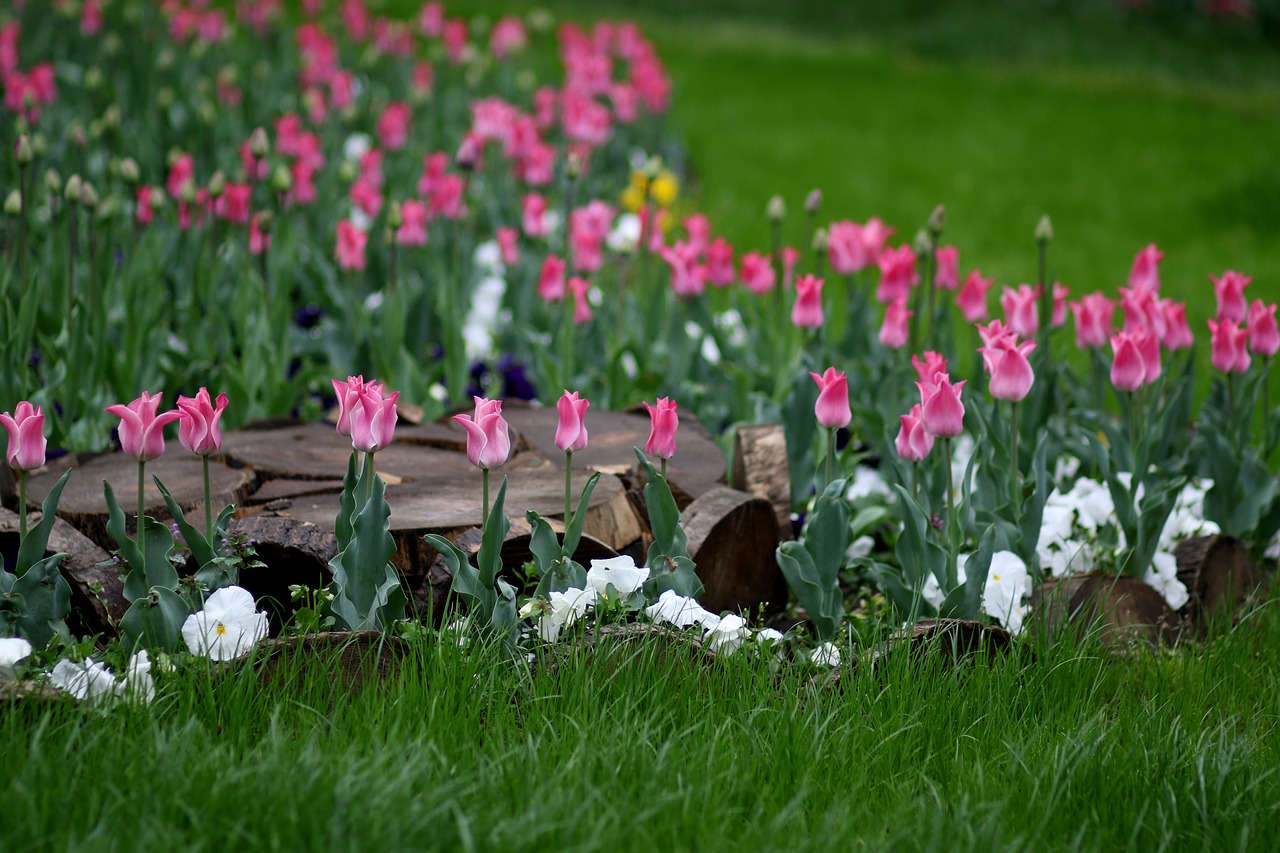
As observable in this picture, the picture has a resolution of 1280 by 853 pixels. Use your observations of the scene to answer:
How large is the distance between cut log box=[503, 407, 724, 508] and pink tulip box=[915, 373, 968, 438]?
66 centimetres

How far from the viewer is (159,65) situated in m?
5.50

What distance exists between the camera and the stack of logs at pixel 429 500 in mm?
2240

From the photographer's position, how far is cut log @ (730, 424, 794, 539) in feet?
9.09

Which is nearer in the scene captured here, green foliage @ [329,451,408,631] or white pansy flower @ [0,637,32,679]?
white pansy flower @ [0,637,32,679]

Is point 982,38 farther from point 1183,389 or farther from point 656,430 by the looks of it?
point 656,430

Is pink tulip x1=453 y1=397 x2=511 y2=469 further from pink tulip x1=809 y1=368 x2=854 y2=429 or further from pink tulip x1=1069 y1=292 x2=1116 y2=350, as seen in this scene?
pink tulip x1=1069 y1=292 x2=1116 y2=350

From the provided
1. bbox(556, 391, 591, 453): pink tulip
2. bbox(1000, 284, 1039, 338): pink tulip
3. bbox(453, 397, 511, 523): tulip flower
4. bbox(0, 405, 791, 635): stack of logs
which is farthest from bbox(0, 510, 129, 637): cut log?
bbox(1000, 284, 1039, 338): pink tulip

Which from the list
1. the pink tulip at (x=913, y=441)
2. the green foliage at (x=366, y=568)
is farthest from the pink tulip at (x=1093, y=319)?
the green foliage at (x=366, y=568)

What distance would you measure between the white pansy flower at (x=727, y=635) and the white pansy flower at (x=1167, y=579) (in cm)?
98

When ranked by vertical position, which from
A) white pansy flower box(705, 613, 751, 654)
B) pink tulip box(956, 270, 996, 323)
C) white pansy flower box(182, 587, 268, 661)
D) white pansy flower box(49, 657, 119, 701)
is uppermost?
pink tulip box(956, 270, 996, 323)

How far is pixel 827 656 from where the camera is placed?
220 centimetres

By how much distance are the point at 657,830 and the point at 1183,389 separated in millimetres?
1992

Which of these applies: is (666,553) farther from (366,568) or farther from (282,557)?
(282,557)

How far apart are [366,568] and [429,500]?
40cm
